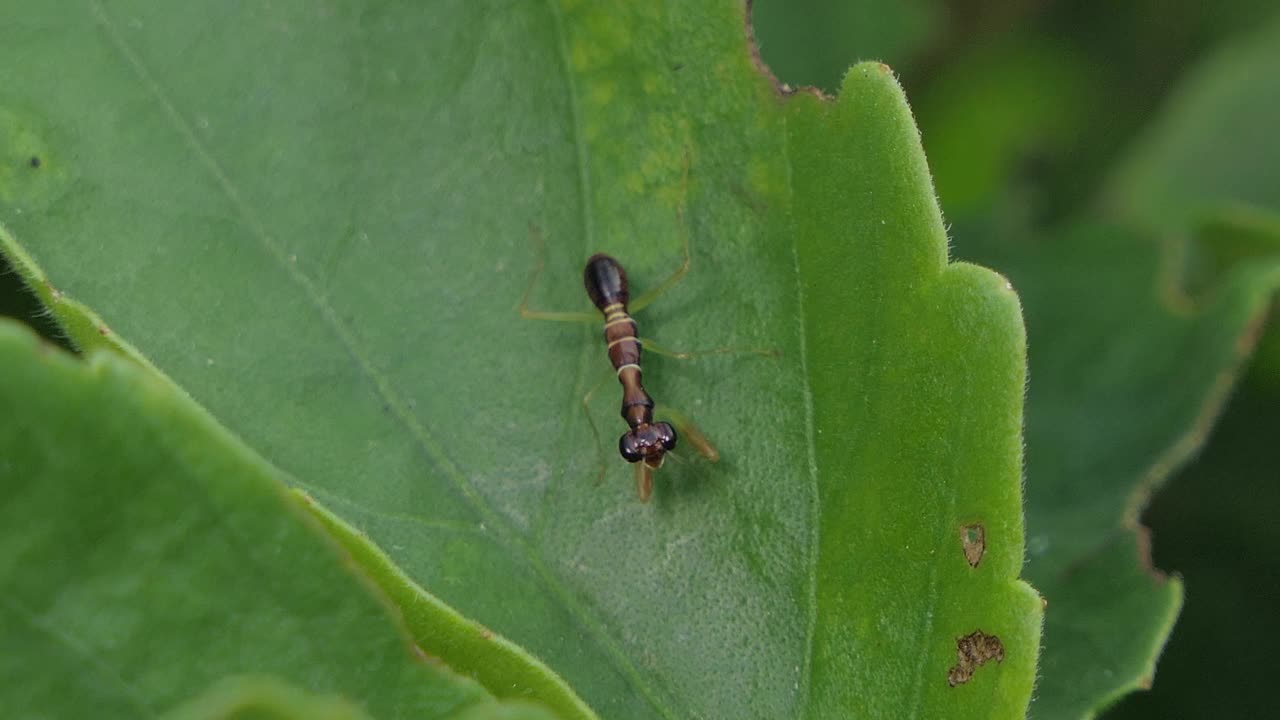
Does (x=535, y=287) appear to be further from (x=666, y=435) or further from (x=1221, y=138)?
(x=1221, y=138)

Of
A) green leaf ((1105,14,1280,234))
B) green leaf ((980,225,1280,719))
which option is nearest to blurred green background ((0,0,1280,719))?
green leaf ((1105,14,1280,234))

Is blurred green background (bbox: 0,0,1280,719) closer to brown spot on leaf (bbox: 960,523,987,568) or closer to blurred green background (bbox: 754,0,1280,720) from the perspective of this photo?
blurred green background (bbox: 754,0,1280,720)

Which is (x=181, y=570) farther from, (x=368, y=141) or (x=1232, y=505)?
(x=1232, y=505)

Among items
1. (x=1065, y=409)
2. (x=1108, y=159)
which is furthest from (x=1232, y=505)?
(x=1108, y=159)

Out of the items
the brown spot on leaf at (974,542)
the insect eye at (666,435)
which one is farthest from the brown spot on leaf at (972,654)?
the insect eye at (666,435)

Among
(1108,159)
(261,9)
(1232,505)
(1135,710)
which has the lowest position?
(1135,710)

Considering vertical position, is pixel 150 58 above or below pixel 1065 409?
above

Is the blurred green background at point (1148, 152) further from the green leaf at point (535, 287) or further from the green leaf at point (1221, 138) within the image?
the green leaf at point (535, 287)

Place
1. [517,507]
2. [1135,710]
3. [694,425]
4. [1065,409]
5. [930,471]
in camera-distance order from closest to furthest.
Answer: [930,471], [517,507], [694,425], [1135,710], [1065,409]
